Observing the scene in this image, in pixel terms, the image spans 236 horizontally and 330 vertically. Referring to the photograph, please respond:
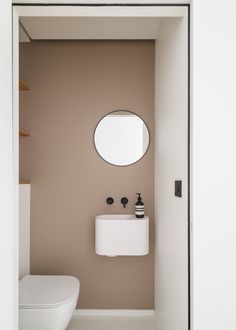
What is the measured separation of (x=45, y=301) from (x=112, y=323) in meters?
0.90

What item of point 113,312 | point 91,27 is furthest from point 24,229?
point 91,27

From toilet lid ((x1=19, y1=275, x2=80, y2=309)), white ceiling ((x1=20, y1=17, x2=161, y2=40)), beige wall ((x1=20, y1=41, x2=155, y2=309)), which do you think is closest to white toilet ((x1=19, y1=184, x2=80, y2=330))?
toilet lid ((x1=19, y1=275, x2=80, y2=309))

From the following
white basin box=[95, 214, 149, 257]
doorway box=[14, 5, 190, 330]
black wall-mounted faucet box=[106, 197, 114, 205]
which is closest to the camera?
doorway box=[14, 5, 190, 330]

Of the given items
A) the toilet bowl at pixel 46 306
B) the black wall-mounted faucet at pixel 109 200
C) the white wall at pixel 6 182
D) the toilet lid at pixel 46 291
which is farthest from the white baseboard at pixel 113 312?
the white wall at pixel 6 182

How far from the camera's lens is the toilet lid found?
2.13m

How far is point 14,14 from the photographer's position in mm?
1634

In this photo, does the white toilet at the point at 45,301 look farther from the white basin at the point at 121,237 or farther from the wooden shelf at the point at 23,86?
the wooden shelf at the point at 23,86

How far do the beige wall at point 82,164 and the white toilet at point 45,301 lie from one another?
302 mm

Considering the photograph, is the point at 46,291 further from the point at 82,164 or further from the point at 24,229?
the point at 82,164
